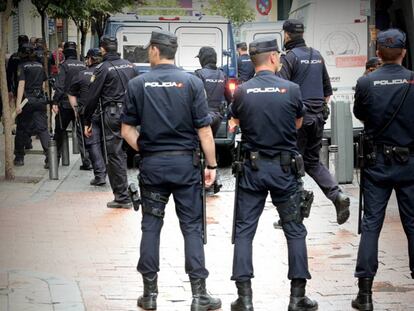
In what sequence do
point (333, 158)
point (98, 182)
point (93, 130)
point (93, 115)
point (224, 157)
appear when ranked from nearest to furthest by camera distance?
point (93, 115) → point (93, 130) → point (333, 158) → point (98, 182) → point (224, 157)

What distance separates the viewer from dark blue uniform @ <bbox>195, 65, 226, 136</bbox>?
1220 cm

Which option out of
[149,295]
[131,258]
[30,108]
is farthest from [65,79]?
[149,295]

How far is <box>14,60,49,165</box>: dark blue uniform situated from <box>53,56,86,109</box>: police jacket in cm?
50

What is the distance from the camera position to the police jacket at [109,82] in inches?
440

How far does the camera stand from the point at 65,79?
14.8 meters

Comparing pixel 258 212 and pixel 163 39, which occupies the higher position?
pixel 163 39

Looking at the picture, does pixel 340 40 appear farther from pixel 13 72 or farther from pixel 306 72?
pixel 13 72

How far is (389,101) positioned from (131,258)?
2.99 meters

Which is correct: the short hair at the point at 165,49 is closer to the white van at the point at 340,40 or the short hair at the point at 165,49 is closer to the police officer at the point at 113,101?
the police officer at the point at 113,101

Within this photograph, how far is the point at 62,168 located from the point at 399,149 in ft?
30.6

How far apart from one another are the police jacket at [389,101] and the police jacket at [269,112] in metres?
0.53

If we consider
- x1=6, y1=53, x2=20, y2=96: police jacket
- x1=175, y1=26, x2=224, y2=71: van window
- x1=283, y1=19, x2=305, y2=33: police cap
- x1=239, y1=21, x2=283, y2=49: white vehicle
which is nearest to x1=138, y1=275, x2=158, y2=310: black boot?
x1=283, y1=19, x2=305, y2=33: police cap

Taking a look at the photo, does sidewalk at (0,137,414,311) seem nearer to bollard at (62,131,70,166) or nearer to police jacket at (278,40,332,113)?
police jacket at (278,40,332,113)

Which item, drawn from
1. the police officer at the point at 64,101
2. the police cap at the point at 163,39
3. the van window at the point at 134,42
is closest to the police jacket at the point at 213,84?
the police officer at the point at 64,101
